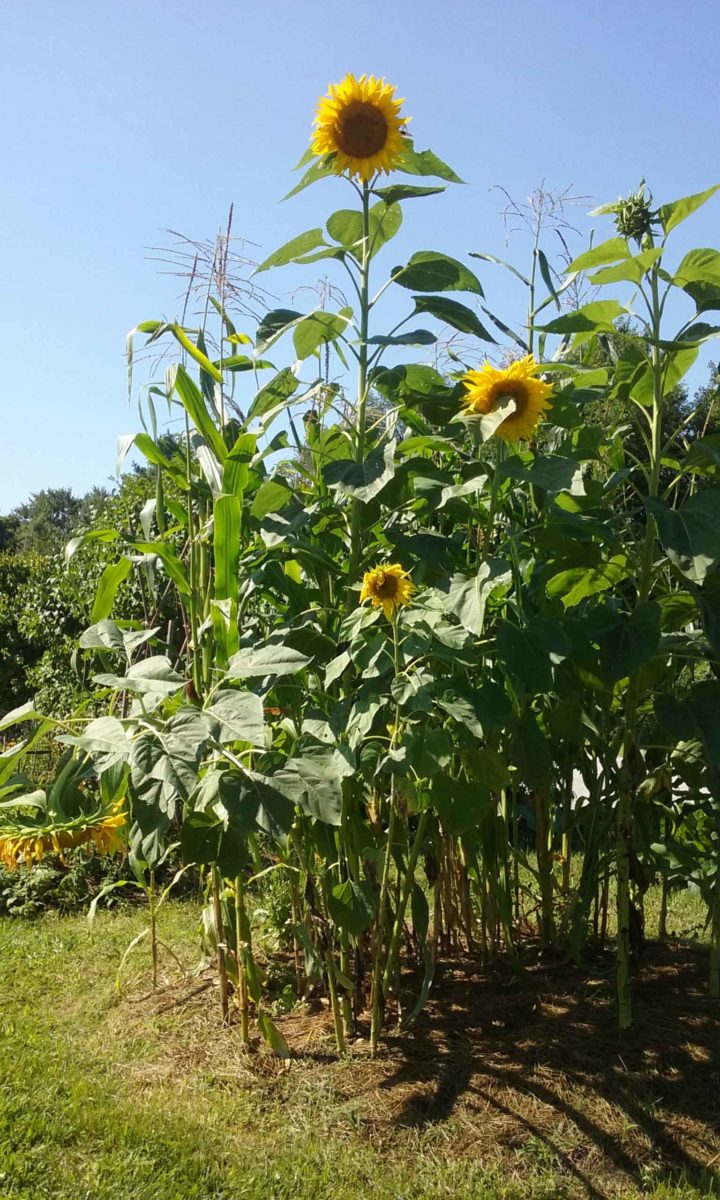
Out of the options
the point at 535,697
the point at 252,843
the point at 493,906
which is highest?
the point at 535,697

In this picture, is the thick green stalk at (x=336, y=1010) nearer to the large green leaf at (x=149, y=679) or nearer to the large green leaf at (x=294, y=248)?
the large green leaf at (x=149, y=679)

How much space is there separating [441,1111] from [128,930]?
1.76 meters

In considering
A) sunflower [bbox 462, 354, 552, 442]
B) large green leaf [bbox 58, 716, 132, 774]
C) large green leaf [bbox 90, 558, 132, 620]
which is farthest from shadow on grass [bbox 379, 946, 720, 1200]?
sunflower [bbox 462, 354, 552, 442]

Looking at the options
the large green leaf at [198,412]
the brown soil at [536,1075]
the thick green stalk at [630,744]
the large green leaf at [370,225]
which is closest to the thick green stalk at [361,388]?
the large green leaf at [370,225]

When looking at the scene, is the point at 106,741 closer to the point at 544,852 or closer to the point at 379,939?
the point at 379,939

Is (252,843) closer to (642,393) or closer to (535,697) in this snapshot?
(535,697)

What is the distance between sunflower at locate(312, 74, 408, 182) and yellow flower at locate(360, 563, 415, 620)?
2.81 feet

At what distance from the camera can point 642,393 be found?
228cm

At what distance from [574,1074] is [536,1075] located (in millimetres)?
83

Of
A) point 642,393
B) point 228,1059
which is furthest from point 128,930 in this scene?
point 642,393

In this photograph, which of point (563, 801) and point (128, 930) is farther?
point (128, 930)

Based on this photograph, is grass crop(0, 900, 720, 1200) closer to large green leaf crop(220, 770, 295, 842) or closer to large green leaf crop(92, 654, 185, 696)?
large green leaf crop(220, 770, 295, 842)

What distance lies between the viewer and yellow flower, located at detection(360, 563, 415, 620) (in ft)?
6.16

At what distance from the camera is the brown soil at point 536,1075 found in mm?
2010
